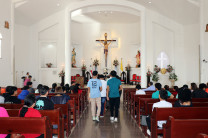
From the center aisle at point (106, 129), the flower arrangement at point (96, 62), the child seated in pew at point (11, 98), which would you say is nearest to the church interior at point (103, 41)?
the flower arrangement at point (96, 62)

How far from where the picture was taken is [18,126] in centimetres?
298

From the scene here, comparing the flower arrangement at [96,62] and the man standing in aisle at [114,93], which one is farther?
the flower arrangement at [96,62]

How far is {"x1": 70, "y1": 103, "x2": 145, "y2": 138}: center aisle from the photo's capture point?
17.0 ft

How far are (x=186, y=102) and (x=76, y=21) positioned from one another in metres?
15.8

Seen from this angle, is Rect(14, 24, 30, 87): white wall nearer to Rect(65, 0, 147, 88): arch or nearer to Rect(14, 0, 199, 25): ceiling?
Rect(14, 0, 199, 25): ceiling

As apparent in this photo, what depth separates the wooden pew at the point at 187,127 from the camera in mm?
2771

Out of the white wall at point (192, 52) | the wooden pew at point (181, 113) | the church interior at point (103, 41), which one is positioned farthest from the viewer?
the white wall at point (192, 52)

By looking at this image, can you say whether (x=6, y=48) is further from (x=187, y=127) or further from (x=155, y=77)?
(x=187, y=127)

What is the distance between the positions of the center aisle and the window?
9.73 meters

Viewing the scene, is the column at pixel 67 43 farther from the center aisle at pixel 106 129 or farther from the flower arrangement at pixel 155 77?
the center aisle at pixel 106 129

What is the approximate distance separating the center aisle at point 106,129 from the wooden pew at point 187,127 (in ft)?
7.71

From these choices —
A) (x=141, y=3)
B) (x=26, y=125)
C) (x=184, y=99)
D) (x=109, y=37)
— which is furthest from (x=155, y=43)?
(x=26, y=125)

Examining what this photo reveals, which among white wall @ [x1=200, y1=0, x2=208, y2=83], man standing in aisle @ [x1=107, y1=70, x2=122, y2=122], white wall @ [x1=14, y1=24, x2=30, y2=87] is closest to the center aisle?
man standing in aisle @ [x1=107, y1=70, x2=122, y2=122]

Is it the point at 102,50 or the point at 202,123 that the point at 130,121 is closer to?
the point at 202,123
